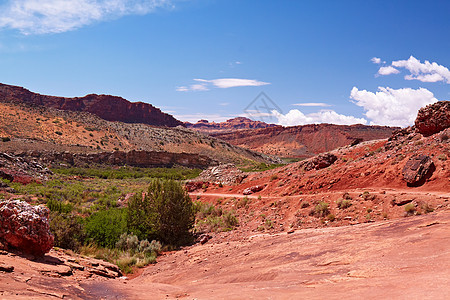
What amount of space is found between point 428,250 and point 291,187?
52.9ft

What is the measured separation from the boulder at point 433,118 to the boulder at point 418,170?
6322mm

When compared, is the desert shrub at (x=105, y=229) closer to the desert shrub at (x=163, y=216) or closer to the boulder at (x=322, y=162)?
the desert shrub at (x=163, y=216)

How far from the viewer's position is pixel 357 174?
20.4m

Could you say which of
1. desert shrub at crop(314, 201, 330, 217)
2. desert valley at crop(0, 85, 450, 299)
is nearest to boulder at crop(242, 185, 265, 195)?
desert valley at crop(0, 85, 450, 299)

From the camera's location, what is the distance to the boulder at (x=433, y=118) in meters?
22.1

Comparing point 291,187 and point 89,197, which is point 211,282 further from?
point 89,197

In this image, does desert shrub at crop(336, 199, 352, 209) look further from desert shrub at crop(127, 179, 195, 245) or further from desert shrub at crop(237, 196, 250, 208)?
desert shrub at crop(237, 196, 250, 208)

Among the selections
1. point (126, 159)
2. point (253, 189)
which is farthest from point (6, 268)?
point (126, 159)

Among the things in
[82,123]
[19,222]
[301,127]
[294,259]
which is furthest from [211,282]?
[301,127]

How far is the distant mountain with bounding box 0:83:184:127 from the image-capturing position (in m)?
118

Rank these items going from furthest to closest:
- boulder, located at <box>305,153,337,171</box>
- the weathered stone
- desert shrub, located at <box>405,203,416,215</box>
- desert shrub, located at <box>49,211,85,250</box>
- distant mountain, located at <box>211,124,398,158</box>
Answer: distant mountain, located at <box>211,124,398,158</box>, boulder, located at <box>305,153,337,171</box>, desert shrub, located at <box>405,203,416,215</box>, desert shrub, located at <box>49,211,85,250</box>, the weathered stone

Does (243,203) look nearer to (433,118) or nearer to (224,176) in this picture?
(433,118)

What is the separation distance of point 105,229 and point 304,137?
5696 inches

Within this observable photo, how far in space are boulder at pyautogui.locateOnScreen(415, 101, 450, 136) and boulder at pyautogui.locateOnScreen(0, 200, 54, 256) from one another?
79.0 feet
